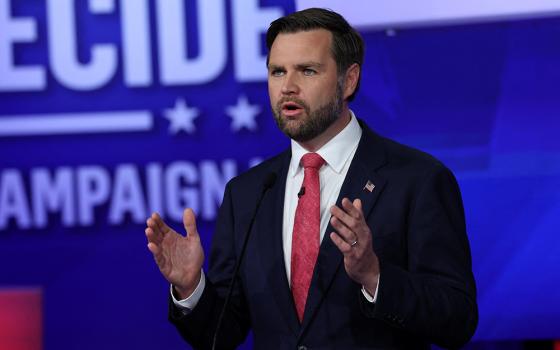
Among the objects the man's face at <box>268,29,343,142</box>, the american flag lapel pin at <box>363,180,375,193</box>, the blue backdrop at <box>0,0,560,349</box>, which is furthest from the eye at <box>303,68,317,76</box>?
the blue backdrop at <box>0,0,560,349</box>

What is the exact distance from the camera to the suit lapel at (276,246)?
2350 mm

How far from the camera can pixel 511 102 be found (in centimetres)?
345

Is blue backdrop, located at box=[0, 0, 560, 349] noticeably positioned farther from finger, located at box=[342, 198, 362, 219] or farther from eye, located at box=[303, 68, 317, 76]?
finger, located at box=[342, 198, 362, 219]

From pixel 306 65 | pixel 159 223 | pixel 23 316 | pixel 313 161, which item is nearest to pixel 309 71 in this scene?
pixel 306 65

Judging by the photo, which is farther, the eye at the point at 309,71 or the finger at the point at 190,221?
the eye at the point at 309,71

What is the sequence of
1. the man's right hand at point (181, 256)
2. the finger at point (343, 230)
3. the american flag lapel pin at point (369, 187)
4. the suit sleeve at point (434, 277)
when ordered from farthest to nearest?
the american flag lapel pin at point (369, 187), the man's right hand at point (181, 256), the suit sleeve at point (434, 277), the finger at point (343, 230)

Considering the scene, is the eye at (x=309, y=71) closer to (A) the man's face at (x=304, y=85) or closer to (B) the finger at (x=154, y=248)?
(A) the man's face at (x=304, y=85)

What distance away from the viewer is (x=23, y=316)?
12.0ft

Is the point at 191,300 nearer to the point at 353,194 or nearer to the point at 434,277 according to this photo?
the point at 353,194

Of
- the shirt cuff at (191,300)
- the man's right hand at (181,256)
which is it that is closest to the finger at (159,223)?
the man's right hand at (181,256)

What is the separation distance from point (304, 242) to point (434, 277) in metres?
0.35

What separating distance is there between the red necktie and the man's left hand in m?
0.29

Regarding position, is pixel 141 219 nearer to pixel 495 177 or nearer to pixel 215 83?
pixel 215 83

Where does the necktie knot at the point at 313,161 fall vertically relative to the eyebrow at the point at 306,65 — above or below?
below
